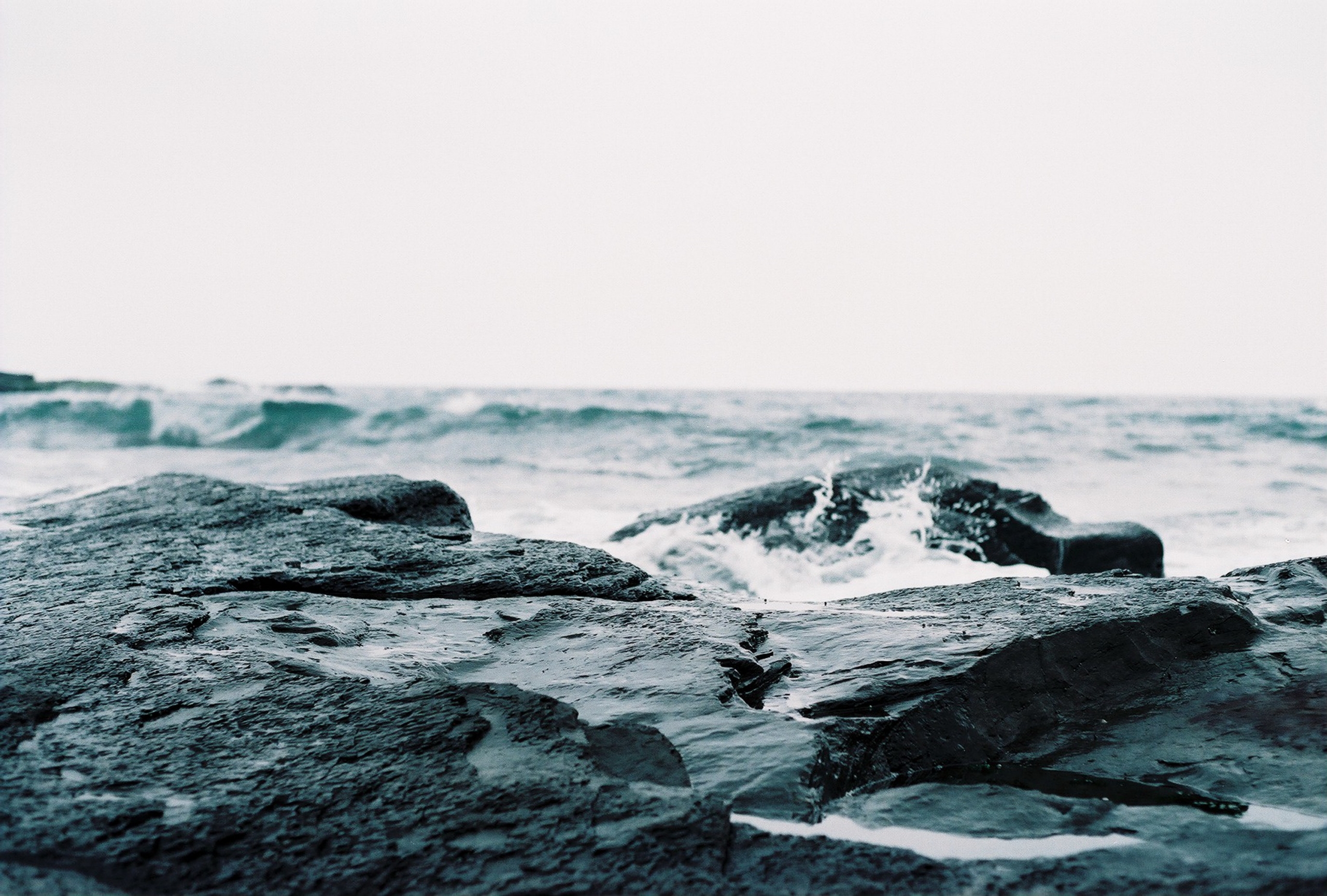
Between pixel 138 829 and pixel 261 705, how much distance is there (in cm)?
40

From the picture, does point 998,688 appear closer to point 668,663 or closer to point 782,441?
point 668,663

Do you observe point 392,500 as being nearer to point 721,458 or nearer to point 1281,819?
point 1281,819

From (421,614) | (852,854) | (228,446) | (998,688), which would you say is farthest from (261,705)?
(228,446)

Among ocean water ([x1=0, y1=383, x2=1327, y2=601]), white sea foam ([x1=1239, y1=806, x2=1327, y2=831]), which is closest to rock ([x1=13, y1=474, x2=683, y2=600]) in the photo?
ocean water ([x1=0, y1=383, x2=1327, y2=601])

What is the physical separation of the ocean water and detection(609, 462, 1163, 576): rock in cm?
12

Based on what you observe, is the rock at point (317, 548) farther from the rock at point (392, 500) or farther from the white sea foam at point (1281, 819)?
the white sea foam at point (1281, 819)

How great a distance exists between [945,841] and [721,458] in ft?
35.8

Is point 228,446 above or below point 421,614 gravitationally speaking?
below

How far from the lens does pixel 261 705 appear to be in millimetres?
1761

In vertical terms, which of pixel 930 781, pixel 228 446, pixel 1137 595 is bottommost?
pixel 228 446

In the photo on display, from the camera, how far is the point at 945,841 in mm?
1498

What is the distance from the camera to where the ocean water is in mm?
5113

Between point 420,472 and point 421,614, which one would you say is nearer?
point 421,614

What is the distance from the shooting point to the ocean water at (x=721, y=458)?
5113mm
